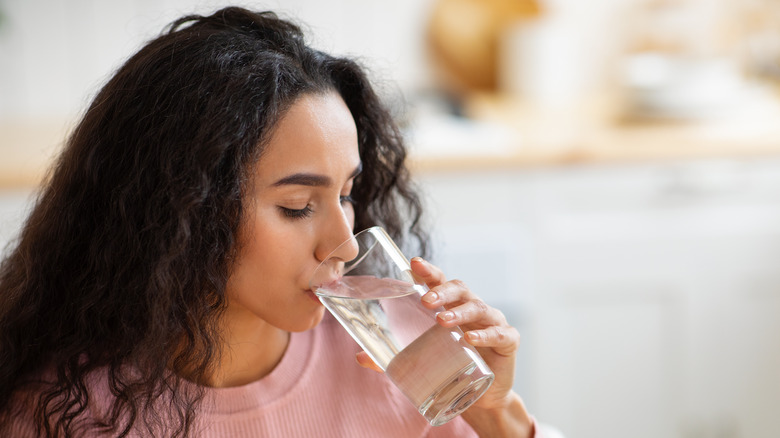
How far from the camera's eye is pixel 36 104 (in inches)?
93.0

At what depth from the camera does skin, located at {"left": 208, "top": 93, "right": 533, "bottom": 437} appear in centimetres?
86

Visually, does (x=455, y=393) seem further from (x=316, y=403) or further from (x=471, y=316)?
(x=316, y=403)

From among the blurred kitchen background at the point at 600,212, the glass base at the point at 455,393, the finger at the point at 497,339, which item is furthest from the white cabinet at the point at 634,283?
the glass base at the point at 455,393

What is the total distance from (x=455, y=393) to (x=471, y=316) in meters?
0.08

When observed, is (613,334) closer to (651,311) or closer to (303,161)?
(651,311)

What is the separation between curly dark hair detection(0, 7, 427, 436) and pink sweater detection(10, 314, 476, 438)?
51mm

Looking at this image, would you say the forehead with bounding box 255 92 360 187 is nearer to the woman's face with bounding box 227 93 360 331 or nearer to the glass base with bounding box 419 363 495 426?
the woman's face with bounding box 227 93 360 331

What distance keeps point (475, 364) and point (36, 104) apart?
1909 mm

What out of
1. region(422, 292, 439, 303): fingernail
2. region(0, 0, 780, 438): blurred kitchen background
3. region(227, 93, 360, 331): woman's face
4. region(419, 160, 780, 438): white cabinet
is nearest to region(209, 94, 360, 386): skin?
region(227, 93, 360, 331): woman's face

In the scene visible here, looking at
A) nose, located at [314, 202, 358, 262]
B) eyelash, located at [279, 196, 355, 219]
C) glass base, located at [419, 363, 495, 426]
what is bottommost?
glass base, located at [419, 363, 495, 426]

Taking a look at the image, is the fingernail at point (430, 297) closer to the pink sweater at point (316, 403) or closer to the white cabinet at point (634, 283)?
Answer: the pink sweater at point (316, 403)

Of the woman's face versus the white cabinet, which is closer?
the woman's face

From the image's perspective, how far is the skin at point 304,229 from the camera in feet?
2.83

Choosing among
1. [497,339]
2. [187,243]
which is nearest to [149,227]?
[187,243]
